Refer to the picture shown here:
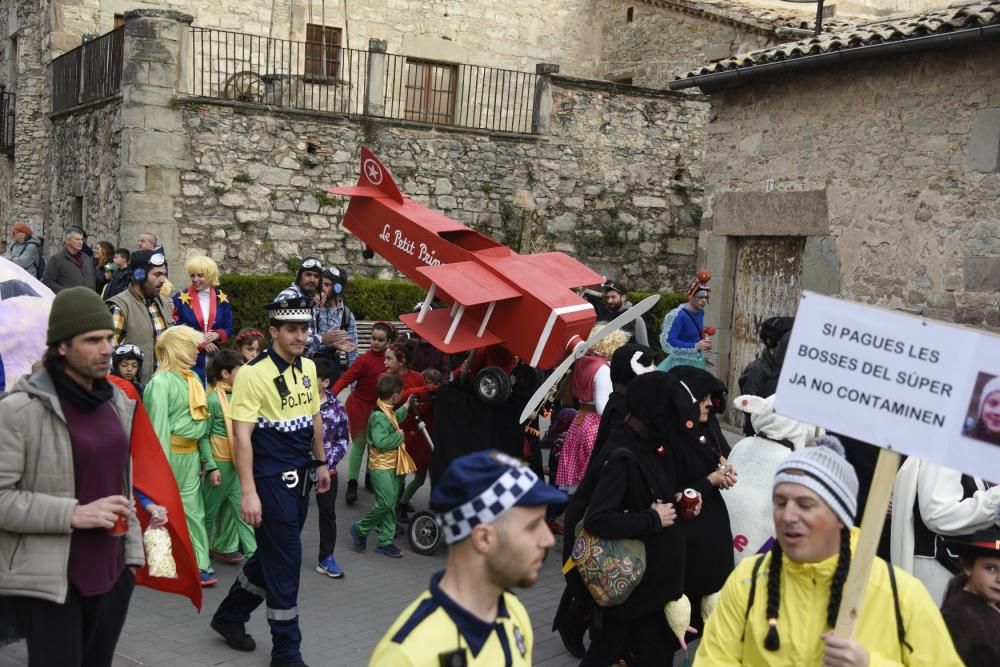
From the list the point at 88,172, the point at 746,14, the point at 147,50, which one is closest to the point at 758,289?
the point at 746,14

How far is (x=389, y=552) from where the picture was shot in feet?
26.2

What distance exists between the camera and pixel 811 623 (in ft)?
10.3

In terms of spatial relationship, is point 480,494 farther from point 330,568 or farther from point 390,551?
point 390,551

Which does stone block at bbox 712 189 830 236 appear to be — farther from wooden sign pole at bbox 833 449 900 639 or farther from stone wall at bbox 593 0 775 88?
wooden sign pole at bbox 833 449 900 639

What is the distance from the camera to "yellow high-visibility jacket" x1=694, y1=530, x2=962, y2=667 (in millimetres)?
3047

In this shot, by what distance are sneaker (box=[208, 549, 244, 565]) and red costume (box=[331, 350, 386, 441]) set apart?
1698 millimetres

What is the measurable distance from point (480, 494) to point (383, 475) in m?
5.34

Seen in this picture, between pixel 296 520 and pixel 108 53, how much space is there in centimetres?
1402

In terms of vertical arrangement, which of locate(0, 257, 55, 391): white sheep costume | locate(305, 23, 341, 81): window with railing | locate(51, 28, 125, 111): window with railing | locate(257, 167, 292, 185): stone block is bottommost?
locate(0, 257, 55, 391): white sheep costume

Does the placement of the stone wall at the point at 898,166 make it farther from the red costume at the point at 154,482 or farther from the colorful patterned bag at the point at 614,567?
the red costume at the point at 154,482

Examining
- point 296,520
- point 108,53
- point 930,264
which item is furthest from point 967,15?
point 108,53

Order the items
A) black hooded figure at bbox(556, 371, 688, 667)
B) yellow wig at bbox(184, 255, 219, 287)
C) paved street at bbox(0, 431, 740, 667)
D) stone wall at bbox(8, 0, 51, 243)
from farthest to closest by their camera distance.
→ 1. stone wall at bbox(8, 0, 51, 243)
2. yellow wig at bbox(184, 255, 219, 287)
3. paved street at bbox(0, 431, 740, 667)
4. black hooded figure at bbox(556, 371, 688, 667)

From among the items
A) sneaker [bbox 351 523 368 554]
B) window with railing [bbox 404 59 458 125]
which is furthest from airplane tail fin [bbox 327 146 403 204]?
window with railing [bbox 404 59 458 125]

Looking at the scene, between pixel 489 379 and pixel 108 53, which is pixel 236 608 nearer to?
pixel 489 379
